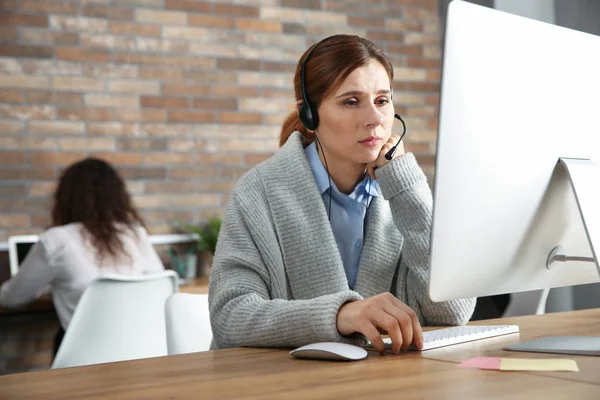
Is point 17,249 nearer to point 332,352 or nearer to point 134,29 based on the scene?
point 134,29

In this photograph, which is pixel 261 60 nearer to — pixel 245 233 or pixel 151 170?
pixel 151 170

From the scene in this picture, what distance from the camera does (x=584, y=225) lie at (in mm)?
1212

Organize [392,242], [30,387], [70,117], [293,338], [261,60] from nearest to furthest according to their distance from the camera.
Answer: [30,387], [293,338], [392,242], [70,117], [261,60]

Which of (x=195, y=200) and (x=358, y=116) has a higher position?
(x=358, y=116)

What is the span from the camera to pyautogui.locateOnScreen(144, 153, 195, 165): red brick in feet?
14.1

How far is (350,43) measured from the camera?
1890mm

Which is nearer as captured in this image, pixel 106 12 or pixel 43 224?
pixel 43 224

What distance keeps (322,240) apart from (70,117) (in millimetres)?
2727

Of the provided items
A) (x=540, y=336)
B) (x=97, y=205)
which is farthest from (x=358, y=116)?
(x=97, y=205)

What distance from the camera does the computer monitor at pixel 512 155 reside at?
1140 millimetres

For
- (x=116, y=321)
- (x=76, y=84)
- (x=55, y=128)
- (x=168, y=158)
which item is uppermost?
(x=76, y=84)

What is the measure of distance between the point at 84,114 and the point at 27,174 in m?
0.42

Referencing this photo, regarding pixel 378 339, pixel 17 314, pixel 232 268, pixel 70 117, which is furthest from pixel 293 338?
pixel 70 117

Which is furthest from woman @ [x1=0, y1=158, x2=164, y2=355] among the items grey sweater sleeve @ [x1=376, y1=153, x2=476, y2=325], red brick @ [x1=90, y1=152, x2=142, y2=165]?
grey sweater sleeve @ [x1=376, y1=153, x2=476, y2=325]
